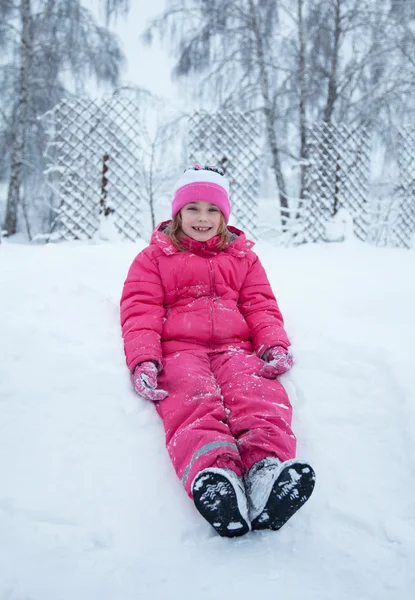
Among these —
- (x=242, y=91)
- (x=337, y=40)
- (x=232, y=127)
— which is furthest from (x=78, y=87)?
(x=337, y=40)

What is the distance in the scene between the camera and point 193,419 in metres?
1.24

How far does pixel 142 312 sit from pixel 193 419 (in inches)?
21.4

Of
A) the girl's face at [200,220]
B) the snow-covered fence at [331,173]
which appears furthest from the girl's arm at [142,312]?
the snow-covered fence at [331,173]

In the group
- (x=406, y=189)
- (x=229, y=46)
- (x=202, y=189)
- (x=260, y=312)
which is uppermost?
(x=229, y=46)

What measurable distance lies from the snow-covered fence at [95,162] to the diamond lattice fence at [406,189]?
12.2 ft

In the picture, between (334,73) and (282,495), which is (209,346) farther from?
(334,73)

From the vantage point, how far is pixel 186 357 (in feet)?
4.92

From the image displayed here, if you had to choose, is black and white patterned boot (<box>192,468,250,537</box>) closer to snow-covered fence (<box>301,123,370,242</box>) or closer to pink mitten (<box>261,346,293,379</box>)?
pink mitten (<box>261,346,293,379</box>)

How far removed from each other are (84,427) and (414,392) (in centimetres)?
115

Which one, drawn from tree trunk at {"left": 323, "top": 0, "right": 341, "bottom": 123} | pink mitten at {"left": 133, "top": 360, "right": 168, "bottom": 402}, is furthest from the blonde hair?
tree trunk at {"left": 323, "top": 0, "right": 341, "bottom": 123}

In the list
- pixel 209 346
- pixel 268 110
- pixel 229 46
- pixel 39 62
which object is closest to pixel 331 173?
pixel 268 110

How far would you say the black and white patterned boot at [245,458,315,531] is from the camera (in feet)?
3.33

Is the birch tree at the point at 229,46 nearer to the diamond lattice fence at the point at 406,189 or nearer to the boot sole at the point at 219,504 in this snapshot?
the diamond lattice fence at the point at 406,189

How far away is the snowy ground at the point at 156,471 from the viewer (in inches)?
36.4
